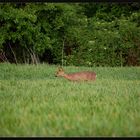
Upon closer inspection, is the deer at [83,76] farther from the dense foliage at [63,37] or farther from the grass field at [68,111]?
the dense foliage at [63,37]

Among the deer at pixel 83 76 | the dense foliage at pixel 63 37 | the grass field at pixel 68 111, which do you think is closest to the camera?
the grass field at pixel 68 111

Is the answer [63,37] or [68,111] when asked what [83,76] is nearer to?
[68,111]

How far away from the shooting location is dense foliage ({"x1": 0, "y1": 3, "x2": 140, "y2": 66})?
57.7ft

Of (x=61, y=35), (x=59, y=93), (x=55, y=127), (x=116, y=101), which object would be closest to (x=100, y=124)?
(x=55, y=127)

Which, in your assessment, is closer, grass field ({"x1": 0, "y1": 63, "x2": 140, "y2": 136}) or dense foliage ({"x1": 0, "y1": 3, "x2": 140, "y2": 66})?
grass field ({"x1": 0, "y1": 63, "x2": 140, "y2": 136})

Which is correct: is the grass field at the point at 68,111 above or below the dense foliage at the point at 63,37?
above

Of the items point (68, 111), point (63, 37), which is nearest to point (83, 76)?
point (68, 111)

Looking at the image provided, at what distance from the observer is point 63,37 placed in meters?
19.3

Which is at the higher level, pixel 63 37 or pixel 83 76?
pixel 83 76

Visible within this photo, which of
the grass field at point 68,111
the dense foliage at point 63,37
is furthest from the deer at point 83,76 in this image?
the dense foliage at point 63,37

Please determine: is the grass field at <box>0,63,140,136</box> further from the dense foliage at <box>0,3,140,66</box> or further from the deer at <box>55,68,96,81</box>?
the dense foliage at <box>0,3,140,66</box>

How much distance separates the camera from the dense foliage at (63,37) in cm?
1758

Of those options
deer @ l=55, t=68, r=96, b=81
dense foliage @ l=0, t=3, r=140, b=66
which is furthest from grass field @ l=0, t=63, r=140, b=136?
dense foliage @ l=0, t=3, r=140, b=66

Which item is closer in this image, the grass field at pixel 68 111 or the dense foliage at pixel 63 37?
the grass field at pixel 68 111
